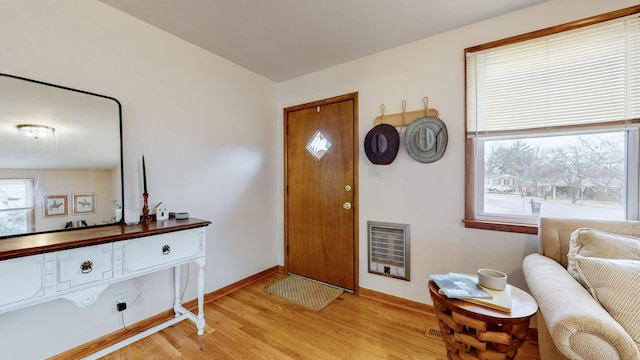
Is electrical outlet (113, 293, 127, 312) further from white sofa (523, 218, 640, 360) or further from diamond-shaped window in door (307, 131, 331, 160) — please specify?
white sofa (523, 218, 640, 360)

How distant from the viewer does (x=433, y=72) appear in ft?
7.10

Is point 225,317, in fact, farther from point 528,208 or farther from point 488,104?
point 488,104

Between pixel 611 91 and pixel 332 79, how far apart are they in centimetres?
210

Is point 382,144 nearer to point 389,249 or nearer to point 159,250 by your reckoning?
point 389,249

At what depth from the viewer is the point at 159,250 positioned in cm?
164

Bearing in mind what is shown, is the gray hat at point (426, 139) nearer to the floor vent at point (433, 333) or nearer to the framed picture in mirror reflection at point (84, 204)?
the floor vent at point (433, 333)

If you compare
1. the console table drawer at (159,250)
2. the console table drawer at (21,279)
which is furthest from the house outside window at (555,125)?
the console table drawer at (21,279)

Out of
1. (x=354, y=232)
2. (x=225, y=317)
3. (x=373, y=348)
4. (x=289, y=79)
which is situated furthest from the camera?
(x=289, y=79)

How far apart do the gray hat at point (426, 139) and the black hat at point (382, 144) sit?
105 mm

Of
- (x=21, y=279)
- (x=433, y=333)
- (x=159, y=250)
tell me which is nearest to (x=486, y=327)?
(x=433, y=333)

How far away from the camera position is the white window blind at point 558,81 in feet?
5.16

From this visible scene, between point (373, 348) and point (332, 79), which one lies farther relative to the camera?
point (332, 79)

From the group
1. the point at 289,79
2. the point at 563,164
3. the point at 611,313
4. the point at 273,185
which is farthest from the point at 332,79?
the point at 611,313

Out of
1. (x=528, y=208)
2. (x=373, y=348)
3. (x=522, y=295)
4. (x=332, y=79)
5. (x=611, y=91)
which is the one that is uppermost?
(x=332, y=79)
